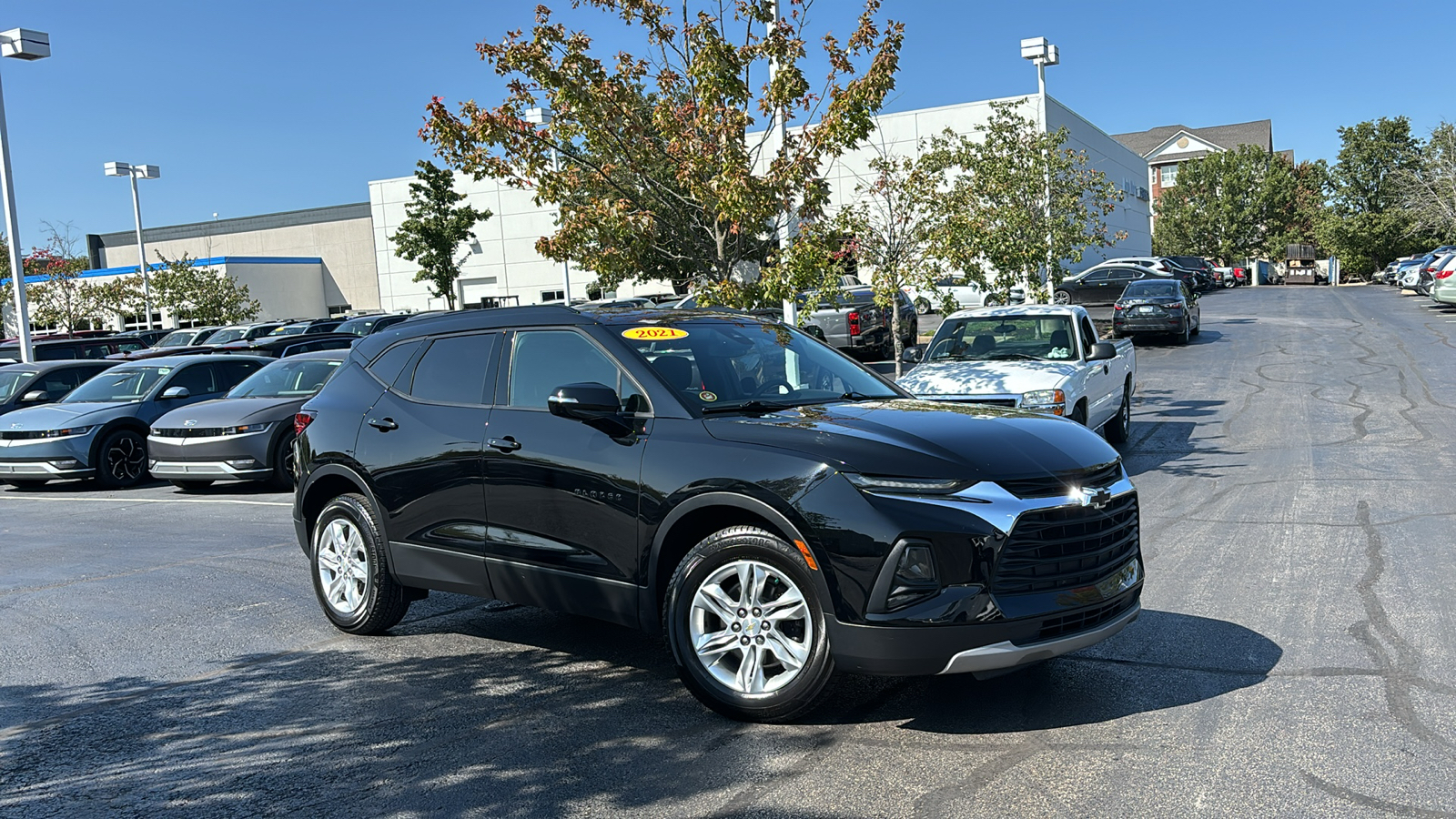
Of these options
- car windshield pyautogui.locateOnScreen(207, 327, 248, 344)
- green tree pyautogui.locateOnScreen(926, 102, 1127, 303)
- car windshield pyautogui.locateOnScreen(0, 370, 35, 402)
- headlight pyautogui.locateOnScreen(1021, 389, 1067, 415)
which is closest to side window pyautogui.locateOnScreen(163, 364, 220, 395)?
car windshield pyautogui.locateOnScreen(0, 370, 35, 402)

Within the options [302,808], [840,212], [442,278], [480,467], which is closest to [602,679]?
[480,467]

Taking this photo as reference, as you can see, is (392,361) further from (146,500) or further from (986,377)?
(146,500)

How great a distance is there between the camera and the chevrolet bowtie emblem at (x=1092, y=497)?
4.72 m

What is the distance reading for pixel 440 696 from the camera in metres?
5.43

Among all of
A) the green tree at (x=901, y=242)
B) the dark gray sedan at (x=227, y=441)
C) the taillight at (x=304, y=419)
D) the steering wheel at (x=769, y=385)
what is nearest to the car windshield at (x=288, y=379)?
the dark gray sedan at (x=227, y=441)

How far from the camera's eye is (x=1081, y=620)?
4.71 m

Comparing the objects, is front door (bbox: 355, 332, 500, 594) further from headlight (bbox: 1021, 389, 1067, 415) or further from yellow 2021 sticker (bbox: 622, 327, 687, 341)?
headlight (bbox: 1021, 389, 1067, 415)

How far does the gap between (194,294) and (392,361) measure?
4387 centimetres

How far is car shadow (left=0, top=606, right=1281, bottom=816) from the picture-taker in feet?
14.1

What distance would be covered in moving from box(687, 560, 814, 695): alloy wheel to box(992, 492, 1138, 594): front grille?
0.83 meters

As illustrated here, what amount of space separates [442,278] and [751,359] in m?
44.0

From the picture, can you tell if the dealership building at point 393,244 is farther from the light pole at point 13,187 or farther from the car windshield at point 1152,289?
the light pole at point 13,187

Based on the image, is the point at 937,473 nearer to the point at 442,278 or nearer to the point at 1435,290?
the point at 1435,290

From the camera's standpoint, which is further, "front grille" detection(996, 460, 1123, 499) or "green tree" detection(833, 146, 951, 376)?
"green tree" detection(833, 146, 951, 376)
